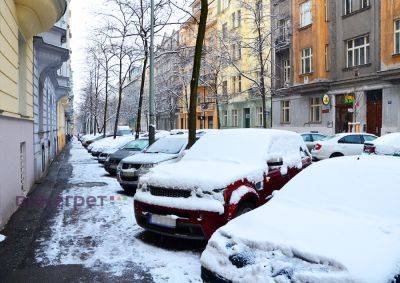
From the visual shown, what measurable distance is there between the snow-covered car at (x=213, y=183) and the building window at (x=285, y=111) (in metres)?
25.6

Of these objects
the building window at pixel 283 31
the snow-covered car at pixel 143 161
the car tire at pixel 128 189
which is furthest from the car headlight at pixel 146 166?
the building window at pixel 283 31

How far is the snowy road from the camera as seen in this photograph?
5.14 metres

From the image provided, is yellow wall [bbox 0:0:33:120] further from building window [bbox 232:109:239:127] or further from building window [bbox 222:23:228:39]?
building window [bbox 232:109:239:127]

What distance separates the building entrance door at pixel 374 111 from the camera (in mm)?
23984

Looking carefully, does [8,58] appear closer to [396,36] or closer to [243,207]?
[243,207]

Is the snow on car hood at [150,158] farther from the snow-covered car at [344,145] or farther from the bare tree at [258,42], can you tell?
the bare tree at [258,42]

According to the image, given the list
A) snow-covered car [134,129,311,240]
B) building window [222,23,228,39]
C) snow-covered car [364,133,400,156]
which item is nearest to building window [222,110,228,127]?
building window [222,23,228,39]

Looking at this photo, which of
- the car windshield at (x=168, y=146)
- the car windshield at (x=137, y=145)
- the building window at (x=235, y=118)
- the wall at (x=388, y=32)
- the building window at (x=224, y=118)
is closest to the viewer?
the car windshield at (x=168, y=146)

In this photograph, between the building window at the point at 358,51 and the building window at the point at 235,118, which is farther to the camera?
the building window at the point at 235,118

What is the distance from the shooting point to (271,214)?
4.14 m

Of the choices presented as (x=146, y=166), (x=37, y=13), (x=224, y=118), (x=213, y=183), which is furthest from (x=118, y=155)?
(x=224, y=118)

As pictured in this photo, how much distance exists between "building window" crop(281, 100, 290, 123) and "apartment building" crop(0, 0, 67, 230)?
2374 cm

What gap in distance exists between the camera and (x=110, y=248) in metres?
6.07

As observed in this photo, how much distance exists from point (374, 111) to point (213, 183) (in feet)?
69.4
